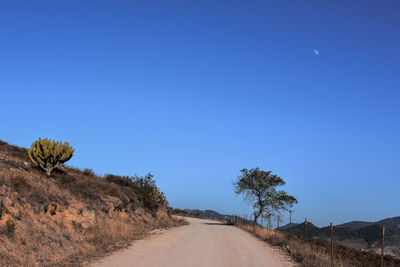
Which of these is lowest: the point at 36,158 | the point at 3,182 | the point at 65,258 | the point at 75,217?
the point at 65,258

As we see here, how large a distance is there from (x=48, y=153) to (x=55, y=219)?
7.28m

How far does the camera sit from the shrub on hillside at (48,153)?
810 inches

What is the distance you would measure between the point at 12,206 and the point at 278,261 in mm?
11678

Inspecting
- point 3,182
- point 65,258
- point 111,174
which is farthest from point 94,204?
point 111,174

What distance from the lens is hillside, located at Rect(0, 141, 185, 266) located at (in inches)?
429

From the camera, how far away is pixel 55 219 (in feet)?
47.5

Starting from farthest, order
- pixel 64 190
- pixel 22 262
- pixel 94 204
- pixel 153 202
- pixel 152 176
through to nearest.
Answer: pixel 152 176 < pixel 153 202 < pixel 94 204 < pixel 64 190 < pixel 22 262

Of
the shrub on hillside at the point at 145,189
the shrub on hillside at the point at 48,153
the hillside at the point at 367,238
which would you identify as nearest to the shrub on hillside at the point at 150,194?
the shrub on hillside at the point at 145,189

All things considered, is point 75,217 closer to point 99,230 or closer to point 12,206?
point 99,230

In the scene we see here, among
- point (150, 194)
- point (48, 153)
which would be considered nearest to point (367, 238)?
point (150, 194)

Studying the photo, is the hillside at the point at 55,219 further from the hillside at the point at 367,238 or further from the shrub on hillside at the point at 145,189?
the hillside at the point at 367,238

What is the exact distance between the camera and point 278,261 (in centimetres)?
1430

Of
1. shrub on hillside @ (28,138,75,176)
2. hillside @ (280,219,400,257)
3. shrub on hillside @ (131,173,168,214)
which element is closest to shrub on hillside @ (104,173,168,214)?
shrub on hillside @ (131,173,168,214)

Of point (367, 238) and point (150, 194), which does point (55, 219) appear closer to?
point (150, 194)
